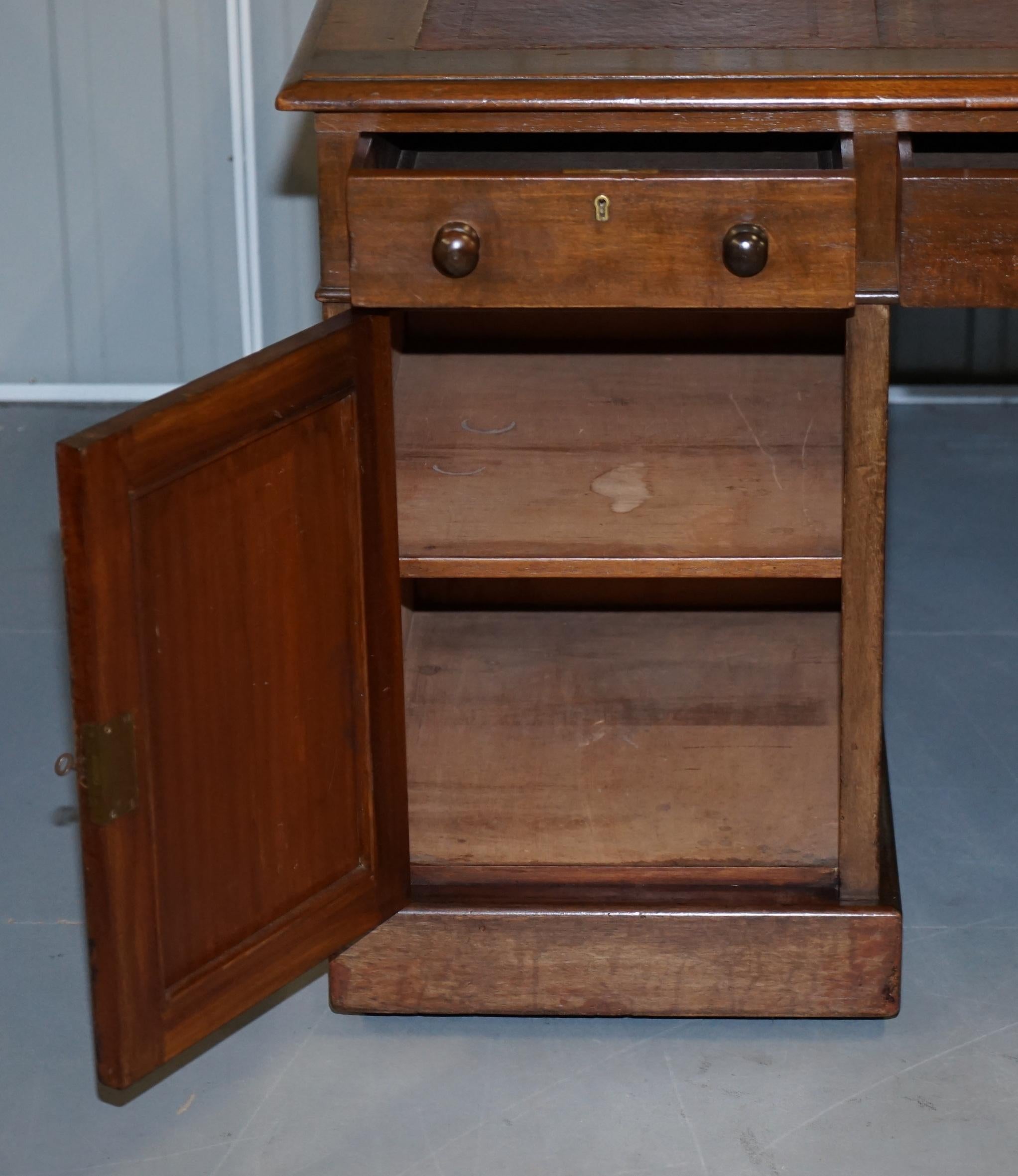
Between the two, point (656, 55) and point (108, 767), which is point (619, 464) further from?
point (108, 767)

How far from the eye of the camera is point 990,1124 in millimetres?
1607

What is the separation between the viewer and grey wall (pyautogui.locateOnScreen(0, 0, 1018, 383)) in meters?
3.66

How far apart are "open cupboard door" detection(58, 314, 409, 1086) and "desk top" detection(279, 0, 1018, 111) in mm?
239

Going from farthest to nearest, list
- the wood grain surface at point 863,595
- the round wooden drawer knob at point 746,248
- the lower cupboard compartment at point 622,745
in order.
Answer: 1. the lower cupboard compartment at point 622,745
2. the wood grain surface at point 863,595
3. the round wooden drawer knob at point 746,248

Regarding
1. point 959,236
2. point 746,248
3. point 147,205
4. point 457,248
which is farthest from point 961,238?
point 147,205

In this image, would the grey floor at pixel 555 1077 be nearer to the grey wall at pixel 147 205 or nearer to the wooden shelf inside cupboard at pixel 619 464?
the wooden shelf inside cupboard at pixel 619 464

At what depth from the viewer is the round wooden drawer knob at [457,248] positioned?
1434 millimetres

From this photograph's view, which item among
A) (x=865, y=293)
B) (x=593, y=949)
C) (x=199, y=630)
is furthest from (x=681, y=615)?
(x=199, y=630)

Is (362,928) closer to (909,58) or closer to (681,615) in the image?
(681,615)

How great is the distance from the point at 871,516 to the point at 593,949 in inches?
20.9

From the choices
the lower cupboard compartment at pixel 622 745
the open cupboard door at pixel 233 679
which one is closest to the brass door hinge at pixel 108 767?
the open cupboard door at pixel 233 679

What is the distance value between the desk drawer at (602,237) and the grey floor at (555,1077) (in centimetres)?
78

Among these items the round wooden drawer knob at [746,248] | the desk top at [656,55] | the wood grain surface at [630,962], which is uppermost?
the desk top at [656,55]

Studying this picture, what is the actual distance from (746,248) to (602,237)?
0.12 metres
